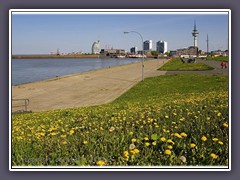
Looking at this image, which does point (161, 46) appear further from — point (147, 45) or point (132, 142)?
point (132, 142)

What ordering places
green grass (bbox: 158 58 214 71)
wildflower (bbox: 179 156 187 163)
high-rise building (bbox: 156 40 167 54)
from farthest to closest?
green grass (bbox: 158 58 214 71)
high-rise building (bbox: 156 40 167 54)
wildflower (bbox: 179 156 187 163)

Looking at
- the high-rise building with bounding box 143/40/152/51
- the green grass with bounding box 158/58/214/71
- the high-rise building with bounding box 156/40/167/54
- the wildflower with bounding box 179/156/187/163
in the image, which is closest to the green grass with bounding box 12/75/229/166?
the wildflower with bounding box 179/156/187/163

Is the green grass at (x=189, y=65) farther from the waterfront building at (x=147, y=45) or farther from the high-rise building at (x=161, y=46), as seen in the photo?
the waterfront building at (x=147, y=45)

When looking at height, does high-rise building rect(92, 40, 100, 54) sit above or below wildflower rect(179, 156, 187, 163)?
above

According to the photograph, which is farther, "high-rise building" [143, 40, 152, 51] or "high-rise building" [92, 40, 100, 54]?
"high-rise building" [143, 40, 152, 51]

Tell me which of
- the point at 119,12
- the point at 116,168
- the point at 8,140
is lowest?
the point at 116,168

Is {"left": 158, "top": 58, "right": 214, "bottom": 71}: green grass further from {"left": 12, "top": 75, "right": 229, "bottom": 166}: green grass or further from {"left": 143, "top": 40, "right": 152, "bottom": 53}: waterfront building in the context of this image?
{"left": 12, "top": 75, "right": 229, "bottom": 166}: green grass

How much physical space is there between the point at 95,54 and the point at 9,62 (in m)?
2.84

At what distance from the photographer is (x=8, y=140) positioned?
6.61 metres

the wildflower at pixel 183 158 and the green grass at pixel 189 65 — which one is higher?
the green grass at pixel 189 65

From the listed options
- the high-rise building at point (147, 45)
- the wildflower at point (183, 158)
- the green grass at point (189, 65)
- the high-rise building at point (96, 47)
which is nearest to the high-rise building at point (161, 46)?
the high-rise building at point (147, 45)

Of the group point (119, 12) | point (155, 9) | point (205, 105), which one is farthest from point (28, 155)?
point (205, 105)

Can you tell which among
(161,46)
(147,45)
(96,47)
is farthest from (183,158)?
(96,47)
